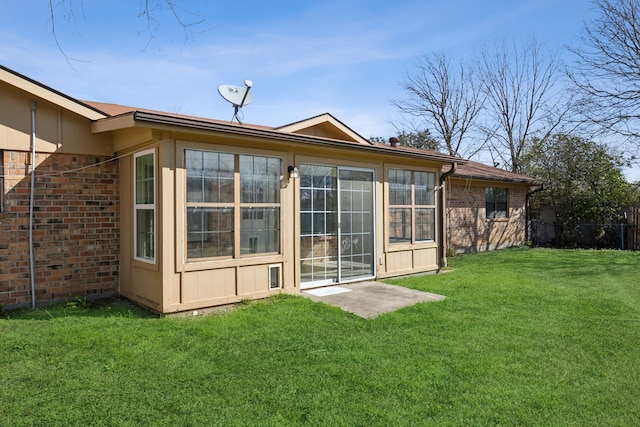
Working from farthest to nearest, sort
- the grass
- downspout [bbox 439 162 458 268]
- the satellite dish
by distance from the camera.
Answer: downspout [bbox 439 162 458 268], the satellite dish, the grass

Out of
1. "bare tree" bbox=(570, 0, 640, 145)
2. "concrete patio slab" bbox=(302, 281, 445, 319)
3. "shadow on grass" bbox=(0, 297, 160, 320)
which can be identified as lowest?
"concrete patio slab" bbox=(302, 281, 445, 319)

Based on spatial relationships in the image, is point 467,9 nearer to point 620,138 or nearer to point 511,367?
point 511,367

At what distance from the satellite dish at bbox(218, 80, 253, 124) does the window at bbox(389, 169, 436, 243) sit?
3178 millimetres

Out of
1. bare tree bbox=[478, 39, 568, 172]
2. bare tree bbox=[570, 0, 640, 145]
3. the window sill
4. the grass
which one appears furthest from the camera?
bare tree bbox=[478, 39, 568, 172]

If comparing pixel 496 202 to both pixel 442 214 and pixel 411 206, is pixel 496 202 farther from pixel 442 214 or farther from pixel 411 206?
pixel 411 206

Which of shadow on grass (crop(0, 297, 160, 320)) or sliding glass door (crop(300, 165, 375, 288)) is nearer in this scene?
shadow on grass (crop(0, 297, 160, 320))

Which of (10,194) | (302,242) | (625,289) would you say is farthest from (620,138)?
(10,194)

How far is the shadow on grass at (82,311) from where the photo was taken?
18.1ft

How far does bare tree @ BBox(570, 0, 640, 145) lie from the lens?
43.1 ft

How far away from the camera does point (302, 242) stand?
7145 mm

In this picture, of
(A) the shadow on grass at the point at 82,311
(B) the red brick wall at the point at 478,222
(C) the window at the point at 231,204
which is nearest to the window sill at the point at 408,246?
(C) the window at the point at 231,204

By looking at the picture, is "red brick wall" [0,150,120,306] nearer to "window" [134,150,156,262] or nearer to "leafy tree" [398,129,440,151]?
"window" [134,150,156,262]

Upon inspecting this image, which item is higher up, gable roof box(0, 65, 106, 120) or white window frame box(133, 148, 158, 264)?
gable roof box(0, 65, 106, 120)

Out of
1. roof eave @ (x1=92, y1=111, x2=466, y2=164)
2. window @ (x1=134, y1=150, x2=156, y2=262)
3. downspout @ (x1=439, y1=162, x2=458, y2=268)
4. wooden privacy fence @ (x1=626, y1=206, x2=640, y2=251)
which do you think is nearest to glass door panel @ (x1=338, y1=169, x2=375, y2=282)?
roof eave @ (x1=92, y1=111, x2=466, y2=164)
